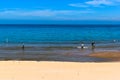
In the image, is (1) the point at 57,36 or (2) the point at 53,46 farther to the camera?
(1) the point at 57,36

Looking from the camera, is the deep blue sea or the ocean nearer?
the ocean

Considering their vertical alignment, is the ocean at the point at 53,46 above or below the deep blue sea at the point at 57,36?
below

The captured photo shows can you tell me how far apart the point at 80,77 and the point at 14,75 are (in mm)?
2916

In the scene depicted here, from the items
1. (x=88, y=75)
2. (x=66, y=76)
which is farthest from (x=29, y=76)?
(x=88, y=75)

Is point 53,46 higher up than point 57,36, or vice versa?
point 57,36

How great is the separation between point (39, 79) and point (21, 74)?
1.66 meters

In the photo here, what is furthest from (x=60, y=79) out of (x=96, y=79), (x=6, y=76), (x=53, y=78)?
(x=6, y=76)

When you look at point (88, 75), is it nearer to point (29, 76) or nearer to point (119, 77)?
point (119, 77)

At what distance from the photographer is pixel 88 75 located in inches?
609

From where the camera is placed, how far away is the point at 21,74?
51.2ft

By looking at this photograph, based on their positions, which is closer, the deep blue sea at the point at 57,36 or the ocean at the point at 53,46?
the ocean at the point at 53,46

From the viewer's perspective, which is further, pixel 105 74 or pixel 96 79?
pixel 105 74

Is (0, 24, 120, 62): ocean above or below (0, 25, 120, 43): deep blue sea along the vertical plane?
below

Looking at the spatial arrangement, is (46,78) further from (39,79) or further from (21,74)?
(21,74)
